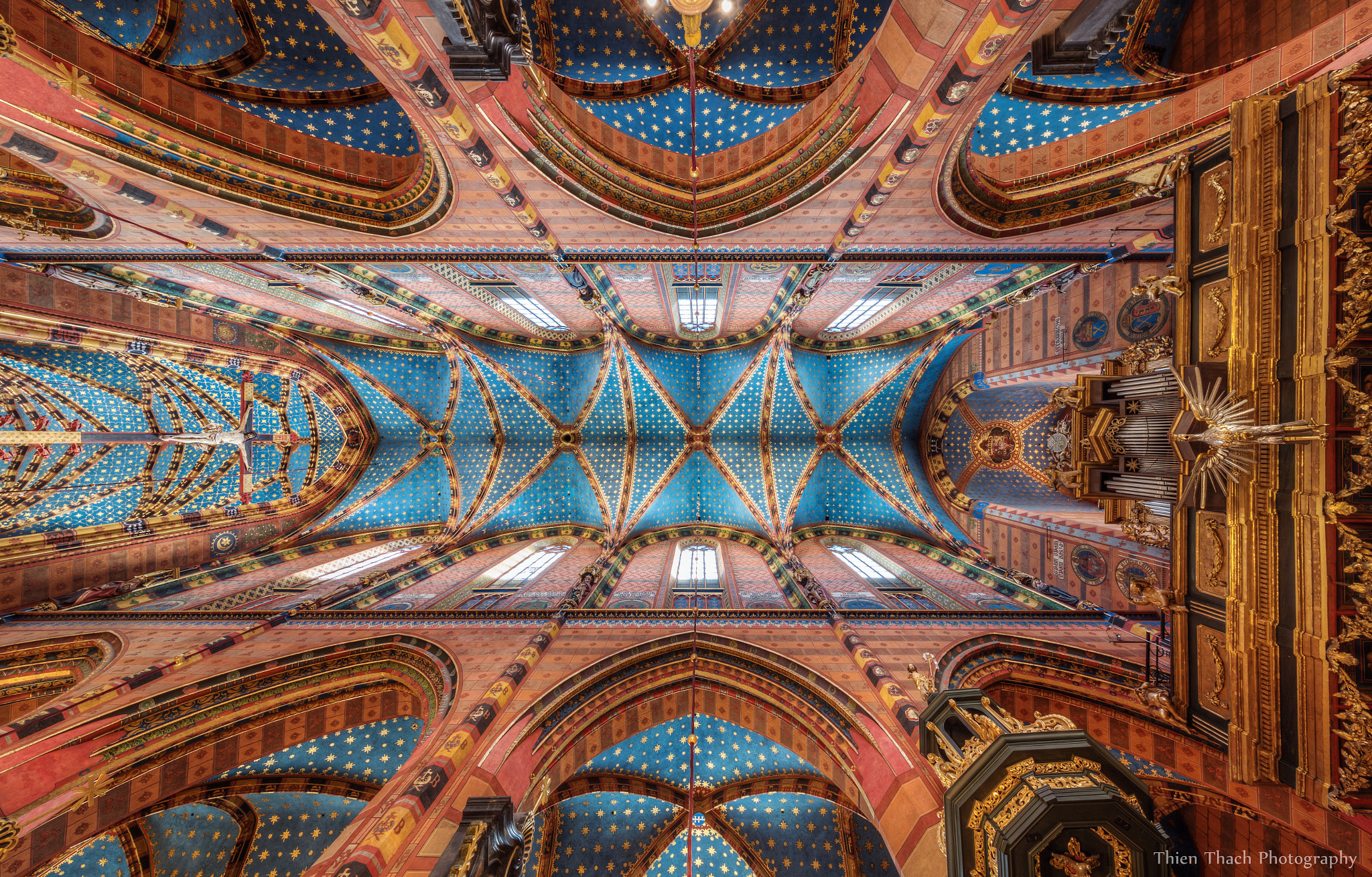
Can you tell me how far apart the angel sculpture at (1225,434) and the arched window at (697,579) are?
6.81m

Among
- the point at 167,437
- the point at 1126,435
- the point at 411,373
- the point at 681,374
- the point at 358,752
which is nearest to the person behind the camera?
the point at 1126,435

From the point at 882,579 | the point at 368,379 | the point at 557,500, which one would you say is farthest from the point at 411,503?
the point at 882,579

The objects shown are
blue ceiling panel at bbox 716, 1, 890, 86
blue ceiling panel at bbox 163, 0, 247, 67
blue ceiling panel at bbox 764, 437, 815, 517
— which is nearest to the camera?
blue ceiling panel at bbox 163, 0, 247, 67

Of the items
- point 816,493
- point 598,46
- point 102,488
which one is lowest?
point 816,493

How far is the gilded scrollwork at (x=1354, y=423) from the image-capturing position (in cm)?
413

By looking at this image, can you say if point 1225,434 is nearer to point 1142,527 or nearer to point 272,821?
point 1142,527

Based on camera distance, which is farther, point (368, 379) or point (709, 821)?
point (368, 379)

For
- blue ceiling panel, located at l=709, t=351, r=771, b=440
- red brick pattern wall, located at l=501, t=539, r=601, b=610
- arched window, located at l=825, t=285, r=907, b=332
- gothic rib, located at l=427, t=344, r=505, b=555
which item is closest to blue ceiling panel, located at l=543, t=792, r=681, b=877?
red brick pattern wall, located at l=501, t=539, r=601, b=610

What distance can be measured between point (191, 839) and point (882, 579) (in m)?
13.9

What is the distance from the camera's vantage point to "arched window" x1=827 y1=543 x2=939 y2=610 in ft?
31.4

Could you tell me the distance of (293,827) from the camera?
7.68 metres

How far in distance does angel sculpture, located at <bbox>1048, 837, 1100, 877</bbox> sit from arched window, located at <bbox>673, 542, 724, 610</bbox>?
5671 millimetres

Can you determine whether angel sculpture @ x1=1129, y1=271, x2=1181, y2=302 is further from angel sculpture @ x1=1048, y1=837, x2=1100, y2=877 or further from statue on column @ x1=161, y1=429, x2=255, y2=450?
statue on column @ x1=161, y1=429, x2=255, y2=450

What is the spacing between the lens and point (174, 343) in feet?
33.9
